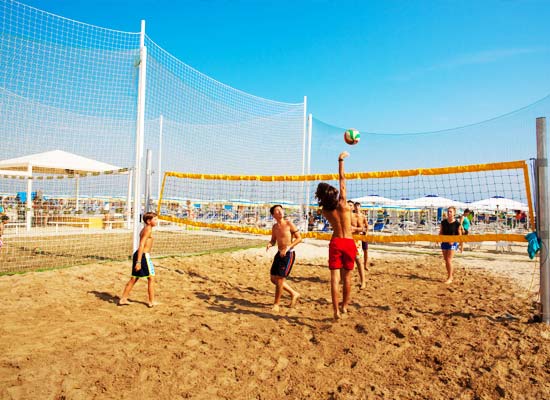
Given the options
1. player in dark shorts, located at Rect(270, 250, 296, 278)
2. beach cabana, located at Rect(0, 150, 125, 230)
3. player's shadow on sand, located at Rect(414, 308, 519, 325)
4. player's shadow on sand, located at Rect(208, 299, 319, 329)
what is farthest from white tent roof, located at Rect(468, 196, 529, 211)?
beach cabana, located at Rect(0, 150, 125, 230)

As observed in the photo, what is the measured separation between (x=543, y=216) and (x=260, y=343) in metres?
3.21

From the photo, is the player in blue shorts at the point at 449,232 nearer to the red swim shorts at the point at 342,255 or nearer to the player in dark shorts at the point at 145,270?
the red swim shorts at the point at 342,255

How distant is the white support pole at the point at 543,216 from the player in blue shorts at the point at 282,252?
2.63m

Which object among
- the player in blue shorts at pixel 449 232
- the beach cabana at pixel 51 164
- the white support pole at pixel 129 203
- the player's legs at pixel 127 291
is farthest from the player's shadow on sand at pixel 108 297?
the white support pole at pixel 129 203

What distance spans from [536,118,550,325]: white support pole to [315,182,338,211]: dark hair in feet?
6.98

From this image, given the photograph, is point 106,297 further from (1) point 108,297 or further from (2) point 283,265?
(2) point 283,265

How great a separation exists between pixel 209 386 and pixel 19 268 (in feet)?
19.2

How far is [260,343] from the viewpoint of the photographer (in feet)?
11.4

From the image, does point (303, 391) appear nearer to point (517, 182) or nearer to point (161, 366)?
point (161, 366)

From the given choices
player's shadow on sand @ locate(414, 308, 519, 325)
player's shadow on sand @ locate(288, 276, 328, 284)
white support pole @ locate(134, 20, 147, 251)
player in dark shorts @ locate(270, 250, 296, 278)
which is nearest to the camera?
player's shadow on sand @ locate(414, 308, 519, 325)

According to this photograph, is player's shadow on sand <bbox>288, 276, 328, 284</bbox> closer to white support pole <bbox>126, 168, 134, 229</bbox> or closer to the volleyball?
the volleyball

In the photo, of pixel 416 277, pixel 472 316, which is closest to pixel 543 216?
pixel 472 316

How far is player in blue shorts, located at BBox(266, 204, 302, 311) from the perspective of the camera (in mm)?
4586

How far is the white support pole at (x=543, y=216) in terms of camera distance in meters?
3.81
